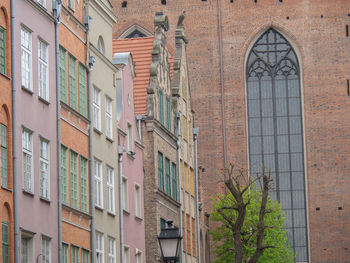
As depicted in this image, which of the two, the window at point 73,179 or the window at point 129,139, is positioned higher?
the window at point 129,139

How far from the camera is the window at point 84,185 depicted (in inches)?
1062

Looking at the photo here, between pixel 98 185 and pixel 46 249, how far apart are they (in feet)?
16.8

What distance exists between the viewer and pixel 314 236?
5212 centimetres

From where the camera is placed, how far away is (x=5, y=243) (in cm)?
2120

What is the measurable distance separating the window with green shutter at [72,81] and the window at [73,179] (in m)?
1.21

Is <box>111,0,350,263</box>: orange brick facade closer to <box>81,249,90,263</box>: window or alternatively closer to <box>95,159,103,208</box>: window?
<box>95,159,103,208</box>: window

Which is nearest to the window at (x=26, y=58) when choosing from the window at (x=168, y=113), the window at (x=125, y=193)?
the window at (x=125, y=193)

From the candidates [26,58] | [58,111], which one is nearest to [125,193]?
[58,111]

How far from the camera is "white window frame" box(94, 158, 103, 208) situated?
2845 centimetres

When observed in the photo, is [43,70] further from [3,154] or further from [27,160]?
[3,154]

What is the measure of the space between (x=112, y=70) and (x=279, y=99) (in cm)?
2447

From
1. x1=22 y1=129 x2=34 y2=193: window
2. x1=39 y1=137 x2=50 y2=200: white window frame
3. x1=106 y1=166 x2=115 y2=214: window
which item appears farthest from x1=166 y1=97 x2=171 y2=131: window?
x1=22 y1=129 x2=34 y2=193: window

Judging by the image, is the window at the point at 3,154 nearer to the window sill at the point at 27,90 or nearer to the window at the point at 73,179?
the window sill at the point at 27,90

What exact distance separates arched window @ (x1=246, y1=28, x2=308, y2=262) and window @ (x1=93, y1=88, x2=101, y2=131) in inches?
983
